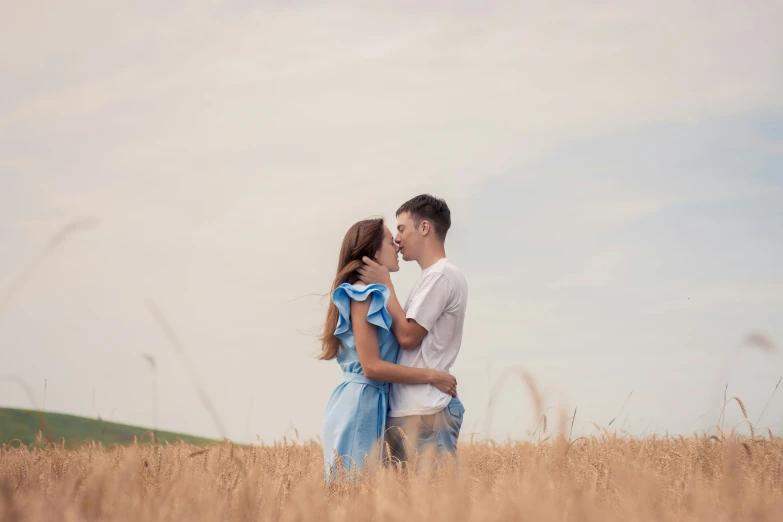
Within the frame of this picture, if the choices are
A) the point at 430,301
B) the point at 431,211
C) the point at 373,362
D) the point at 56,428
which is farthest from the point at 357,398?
the point at 56,428

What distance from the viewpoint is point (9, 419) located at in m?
8.68

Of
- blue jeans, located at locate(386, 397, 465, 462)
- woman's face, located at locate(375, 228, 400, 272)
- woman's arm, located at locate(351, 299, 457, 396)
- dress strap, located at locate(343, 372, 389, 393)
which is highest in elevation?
woman's face, located at locate(375, 228, 400, 272)

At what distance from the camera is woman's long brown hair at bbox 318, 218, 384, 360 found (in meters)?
5.12

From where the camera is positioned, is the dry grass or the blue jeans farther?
the blue jeans

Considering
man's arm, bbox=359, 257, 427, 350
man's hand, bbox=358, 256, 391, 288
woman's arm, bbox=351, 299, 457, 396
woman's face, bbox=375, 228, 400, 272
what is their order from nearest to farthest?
1. woman's arm, bbox=351, 299, 457, 396
2. man's arm, bbox=359, 257, 427, 350
3. man's hand, bbox=358, 256, 391, 288
4. woman's face, bbox=375, 228, 400, 272

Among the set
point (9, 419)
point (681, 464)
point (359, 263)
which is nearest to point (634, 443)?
point (681, 464)

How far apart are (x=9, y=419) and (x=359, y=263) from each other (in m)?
5.92

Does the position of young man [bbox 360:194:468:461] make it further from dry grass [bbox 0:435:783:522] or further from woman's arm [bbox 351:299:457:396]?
dry grass [bbox 0:435:783:522]

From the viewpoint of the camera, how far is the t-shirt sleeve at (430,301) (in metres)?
4.91

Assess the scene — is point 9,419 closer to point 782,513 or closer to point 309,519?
point 309,519

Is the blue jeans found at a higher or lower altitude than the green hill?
higher

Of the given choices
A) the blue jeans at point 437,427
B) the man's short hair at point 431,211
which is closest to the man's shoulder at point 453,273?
the man's short hair at point 431,211

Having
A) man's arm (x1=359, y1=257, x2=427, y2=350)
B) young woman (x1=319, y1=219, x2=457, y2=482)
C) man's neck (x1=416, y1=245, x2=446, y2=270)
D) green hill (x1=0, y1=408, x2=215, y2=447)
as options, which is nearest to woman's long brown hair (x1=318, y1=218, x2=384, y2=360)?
young woman (x1=319, y1=219, x2=457, y2=482)

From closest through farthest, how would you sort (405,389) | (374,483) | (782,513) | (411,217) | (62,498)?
(782,513)
(62,498)
(374,483)
(405,389)
(411,217)
